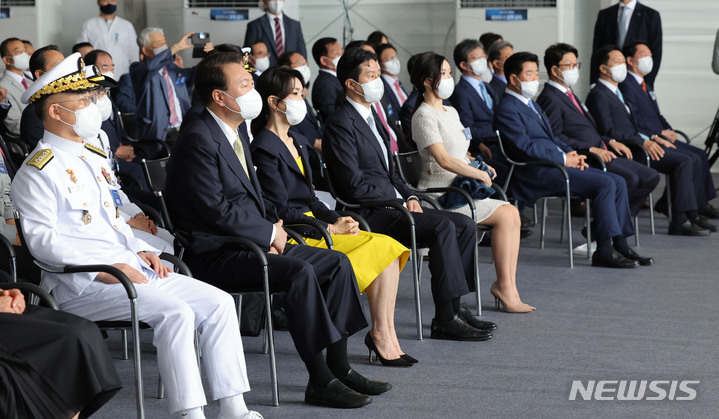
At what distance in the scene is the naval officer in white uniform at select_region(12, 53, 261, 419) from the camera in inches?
111

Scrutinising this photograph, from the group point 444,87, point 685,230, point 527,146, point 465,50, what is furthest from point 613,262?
point 465,50

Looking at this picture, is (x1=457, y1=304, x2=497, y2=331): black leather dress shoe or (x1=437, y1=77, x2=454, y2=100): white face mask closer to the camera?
(x1=457, y1=304, x2=497, y2=331): black leather dress shoe

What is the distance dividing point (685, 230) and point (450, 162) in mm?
2418

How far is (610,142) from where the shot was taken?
6.28m

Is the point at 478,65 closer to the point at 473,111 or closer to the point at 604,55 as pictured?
the point at 473,111

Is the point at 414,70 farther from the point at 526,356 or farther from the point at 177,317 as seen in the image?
the point at 177,317

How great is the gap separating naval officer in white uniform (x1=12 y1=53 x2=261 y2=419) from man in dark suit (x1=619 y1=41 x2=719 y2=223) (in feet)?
15.2

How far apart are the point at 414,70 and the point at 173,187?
185cm

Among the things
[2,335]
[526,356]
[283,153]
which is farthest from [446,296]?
[2,335]

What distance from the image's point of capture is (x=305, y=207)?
4012 millimetres

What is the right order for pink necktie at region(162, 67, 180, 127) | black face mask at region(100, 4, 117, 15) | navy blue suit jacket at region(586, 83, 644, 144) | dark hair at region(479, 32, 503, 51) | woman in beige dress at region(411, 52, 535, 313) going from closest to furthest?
woman in beige dress at region(411, 52, 535, 313) → navy blue suit jacket at region(586, 83, 644, 144) → pink necktie at region(162, 67, 180, 127) → dark hair at region(479, 32, 503, 51) → black face mask at region(100, 4, 117, 15)

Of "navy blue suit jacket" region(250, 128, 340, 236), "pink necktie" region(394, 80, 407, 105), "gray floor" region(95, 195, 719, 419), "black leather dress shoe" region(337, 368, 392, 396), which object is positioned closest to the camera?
"gray floor" region(95, 195, 719, 419)

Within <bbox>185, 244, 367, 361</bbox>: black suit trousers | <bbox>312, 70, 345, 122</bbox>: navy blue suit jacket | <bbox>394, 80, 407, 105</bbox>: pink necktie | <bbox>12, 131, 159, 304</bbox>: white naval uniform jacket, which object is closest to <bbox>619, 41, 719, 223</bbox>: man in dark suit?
<bbox>394, 80, 407, 105</bbox>: pink necktie

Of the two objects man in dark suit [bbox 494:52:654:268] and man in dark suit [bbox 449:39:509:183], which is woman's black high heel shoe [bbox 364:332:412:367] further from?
man in dark suit [bbox 449:39:509:183]
